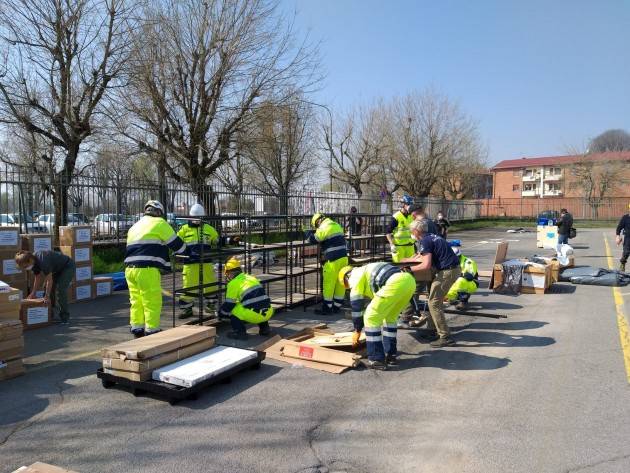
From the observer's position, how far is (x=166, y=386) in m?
4.77

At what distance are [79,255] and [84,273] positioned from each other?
1.40 ft

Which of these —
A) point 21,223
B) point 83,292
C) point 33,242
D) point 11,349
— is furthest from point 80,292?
point 11,349

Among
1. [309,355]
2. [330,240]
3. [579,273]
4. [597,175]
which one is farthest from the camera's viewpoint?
[597,175]

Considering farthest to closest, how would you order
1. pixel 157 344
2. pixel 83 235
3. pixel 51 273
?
pixel 83 235, pixel 51 273, pixel 157 344

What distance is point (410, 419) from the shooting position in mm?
4441

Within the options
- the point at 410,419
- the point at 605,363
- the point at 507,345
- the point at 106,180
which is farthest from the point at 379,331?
the point at 106,180

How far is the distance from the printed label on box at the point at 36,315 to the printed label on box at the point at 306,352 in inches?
180

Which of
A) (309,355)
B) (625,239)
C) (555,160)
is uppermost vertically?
(555,160)

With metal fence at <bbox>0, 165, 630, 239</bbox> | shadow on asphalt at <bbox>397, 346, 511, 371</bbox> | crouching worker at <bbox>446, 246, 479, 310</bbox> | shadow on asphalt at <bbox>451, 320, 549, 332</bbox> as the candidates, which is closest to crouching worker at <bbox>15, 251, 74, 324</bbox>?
metal fence at <bbox>0, 165, 630, 239</bbox>

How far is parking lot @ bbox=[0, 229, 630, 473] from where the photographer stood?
3695mm

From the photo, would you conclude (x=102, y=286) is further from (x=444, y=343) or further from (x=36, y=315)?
(x=444, y=343)

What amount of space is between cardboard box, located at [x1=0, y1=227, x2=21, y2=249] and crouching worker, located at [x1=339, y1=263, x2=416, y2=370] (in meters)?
6.29

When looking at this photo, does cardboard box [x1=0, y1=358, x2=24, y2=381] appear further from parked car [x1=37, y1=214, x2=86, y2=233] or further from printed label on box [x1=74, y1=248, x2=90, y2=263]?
parked car [x1=37, y1=214, x2=86, y2=233]

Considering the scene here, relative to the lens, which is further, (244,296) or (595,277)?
(595,277)
